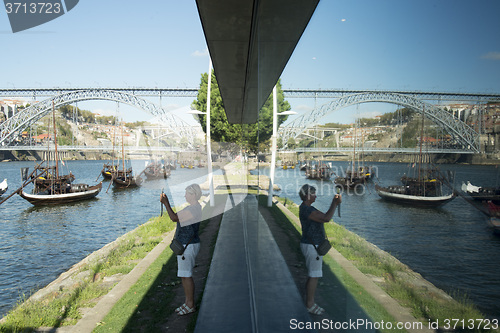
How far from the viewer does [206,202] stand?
15945mm

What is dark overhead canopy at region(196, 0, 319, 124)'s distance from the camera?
105 inches

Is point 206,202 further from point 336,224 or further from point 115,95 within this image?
point 115,95

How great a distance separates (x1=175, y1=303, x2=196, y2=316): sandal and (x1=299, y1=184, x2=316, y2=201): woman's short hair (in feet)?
9.35

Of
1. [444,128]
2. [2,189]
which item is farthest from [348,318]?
[2,189]

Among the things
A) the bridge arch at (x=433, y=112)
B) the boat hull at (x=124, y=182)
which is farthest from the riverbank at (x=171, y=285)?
the boat hull at (x=124, y=182)

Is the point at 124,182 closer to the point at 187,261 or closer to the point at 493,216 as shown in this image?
the point at 187,261

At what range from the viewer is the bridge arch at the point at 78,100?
2923 inches

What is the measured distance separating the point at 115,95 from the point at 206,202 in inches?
2879

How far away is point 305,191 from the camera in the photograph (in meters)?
2.26

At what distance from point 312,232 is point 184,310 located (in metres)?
2.91

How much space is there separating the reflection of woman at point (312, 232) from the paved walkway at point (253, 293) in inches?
6.4

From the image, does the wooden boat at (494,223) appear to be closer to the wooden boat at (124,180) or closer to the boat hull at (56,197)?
the boat hull at (56,197)

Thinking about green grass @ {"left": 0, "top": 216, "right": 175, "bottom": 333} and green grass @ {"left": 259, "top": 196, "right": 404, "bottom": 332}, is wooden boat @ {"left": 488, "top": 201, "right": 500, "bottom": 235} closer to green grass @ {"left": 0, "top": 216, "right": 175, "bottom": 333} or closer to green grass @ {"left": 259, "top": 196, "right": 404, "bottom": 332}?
green grass @ {"left": 259, "top": 196, "right": 404, "bottom": 332}


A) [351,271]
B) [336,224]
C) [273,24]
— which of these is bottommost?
[351,271]
